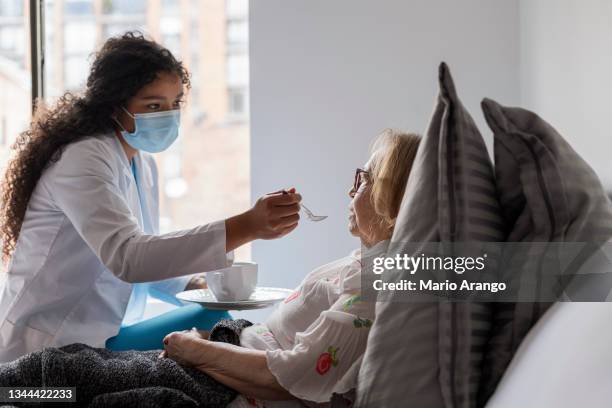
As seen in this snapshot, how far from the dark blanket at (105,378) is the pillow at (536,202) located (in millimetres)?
476

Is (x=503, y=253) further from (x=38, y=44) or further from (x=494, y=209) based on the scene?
(x=38, y=44)

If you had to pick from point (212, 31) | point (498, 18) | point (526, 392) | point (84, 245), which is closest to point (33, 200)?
point (84, 245)

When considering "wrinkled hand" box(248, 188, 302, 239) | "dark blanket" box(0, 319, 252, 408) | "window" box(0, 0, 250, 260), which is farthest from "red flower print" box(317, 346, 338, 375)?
"window" box(0, 0, 250, 260)

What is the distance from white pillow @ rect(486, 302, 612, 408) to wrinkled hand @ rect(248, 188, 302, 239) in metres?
0.72

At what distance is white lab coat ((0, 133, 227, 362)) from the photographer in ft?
5.18

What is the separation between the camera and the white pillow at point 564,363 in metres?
0.71

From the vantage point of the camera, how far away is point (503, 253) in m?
1.01

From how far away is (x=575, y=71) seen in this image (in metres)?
1.79

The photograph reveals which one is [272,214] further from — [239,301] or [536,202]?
[536,202]

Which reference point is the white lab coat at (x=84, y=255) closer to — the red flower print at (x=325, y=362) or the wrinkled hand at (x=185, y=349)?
the wrinkled hand at (x=185, y=349)

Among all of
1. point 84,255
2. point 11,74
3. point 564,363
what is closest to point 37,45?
point 11,74

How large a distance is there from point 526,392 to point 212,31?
24.2 feet

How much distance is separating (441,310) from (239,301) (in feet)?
2.57

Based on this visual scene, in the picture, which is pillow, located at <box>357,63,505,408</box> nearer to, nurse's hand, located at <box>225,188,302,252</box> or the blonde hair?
the blonde hair
